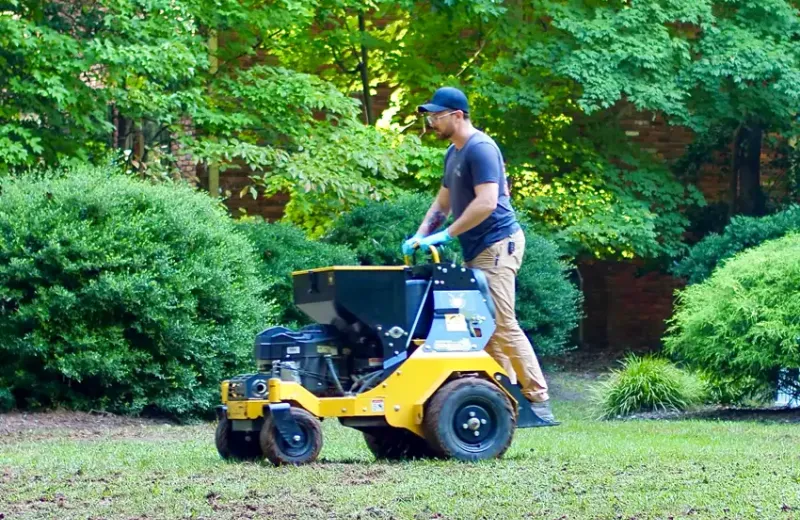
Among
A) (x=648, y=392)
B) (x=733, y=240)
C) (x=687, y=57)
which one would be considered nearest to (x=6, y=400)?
(x=648, y=392)

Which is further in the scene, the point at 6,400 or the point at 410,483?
the point at 6,400

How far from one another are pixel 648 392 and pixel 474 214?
722 cm

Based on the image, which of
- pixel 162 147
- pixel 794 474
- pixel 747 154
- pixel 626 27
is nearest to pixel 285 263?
pixel 162 147

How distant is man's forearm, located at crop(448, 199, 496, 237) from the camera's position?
8062 millimetres

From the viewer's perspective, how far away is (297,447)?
25.6ft

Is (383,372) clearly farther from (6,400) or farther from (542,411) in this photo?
(6,400)

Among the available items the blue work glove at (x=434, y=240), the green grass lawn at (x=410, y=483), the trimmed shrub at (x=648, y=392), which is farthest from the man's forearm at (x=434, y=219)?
the trimmed shrub at (x=648, y=392)

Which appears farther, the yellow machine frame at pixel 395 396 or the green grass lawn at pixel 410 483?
the yellow machine frame at pixel 395 396

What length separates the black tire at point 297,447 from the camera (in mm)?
7734

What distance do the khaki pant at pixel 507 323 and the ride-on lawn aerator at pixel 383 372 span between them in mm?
123

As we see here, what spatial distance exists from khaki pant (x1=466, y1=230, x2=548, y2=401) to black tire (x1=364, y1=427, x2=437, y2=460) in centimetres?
71

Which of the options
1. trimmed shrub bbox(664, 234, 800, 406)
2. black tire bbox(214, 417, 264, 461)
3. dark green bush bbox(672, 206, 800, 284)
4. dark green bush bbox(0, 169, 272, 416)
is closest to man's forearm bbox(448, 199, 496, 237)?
black tire bbox(214, 417, 264, 461)

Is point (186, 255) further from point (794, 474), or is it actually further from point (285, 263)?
point (794, 474)

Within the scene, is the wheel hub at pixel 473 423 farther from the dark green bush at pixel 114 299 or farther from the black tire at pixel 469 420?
the dark green bush at pixel 114 299
